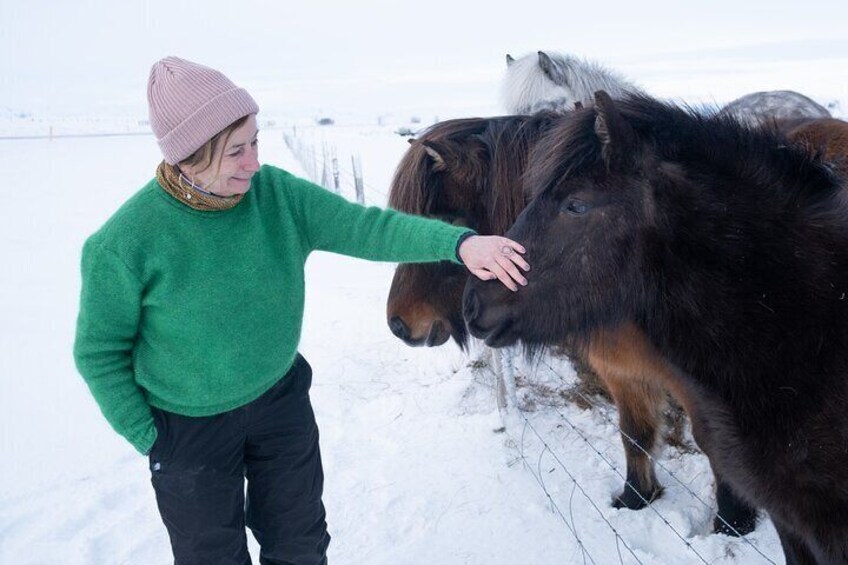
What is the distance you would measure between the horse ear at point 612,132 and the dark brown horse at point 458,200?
96 centimetres

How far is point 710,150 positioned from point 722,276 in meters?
0.43

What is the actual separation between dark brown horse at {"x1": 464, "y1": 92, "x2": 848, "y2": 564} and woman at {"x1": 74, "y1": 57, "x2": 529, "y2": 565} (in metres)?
0.24

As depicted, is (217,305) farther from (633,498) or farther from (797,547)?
(633,498)

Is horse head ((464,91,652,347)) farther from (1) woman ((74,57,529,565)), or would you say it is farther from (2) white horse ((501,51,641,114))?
(2) white horse ((501,51,641,114))

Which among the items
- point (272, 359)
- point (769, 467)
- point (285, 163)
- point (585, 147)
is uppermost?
point (585, 147)

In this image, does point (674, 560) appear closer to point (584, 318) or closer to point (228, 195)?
point (584, 318)

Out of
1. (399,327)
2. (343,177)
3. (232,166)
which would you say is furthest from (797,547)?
(343,177)

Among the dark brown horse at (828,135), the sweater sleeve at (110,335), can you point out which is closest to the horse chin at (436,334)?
the sweater sleeve at (110,335)

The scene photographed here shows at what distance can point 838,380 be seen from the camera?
183 centimetres

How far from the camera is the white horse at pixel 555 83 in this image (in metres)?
4.13

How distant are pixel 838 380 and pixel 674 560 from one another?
64.7 inches

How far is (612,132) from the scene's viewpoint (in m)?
1.98

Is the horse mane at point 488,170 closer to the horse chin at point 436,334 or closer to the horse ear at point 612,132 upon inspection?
the horse chin at point 436,334

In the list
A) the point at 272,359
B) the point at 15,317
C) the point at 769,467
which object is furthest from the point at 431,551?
the point at 15,317
